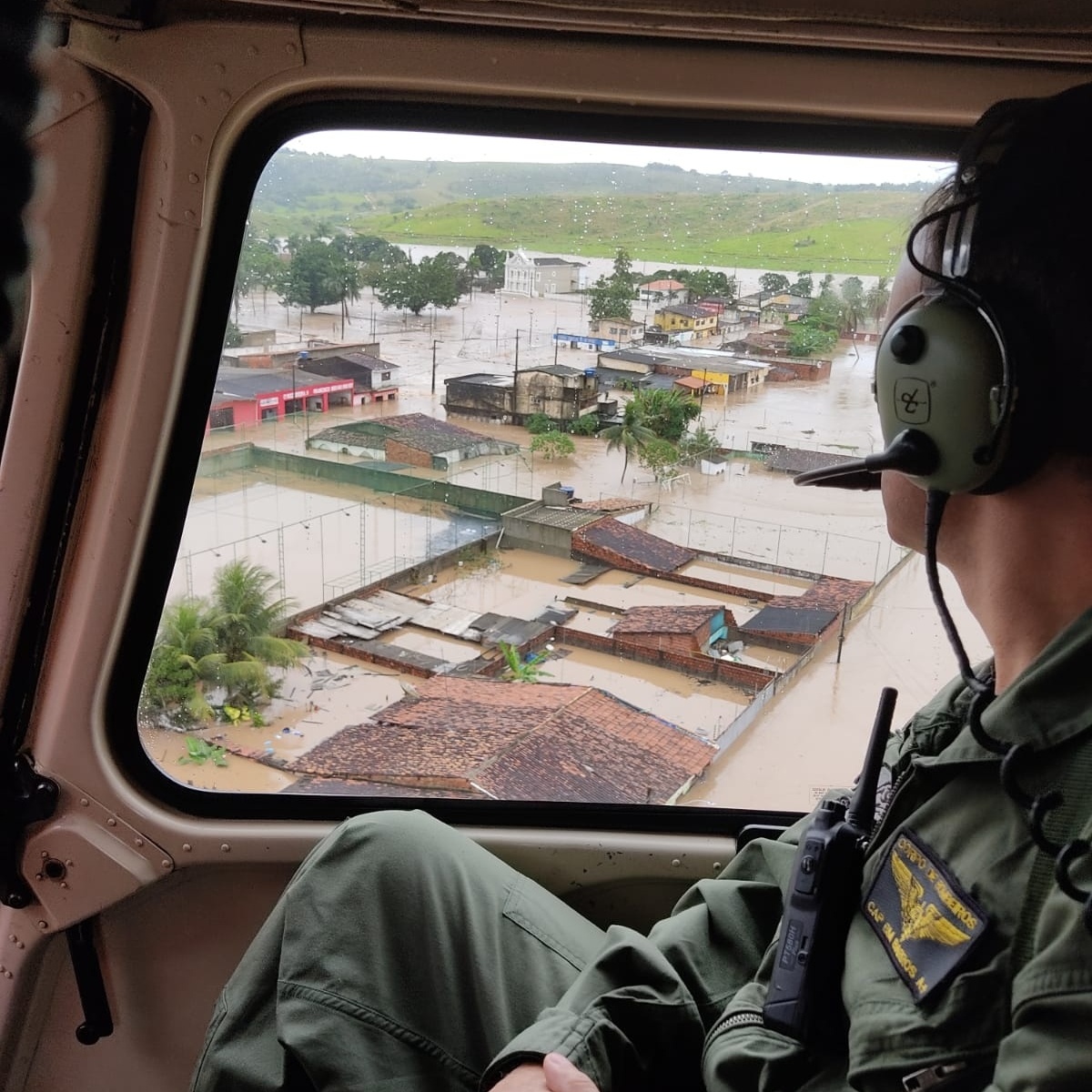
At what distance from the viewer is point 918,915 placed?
1044mm

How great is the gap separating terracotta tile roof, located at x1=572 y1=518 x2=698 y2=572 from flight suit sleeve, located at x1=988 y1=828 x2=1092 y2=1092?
3.51 feet

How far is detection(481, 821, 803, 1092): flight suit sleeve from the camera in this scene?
130 centimetres

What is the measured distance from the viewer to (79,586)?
69.2 inches

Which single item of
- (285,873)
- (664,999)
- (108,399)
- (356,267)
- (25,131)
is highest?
(356,267)

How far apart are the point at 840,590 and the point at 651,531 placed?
0.36 m

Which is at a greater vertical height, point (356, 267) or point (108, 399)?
point (356, 267)

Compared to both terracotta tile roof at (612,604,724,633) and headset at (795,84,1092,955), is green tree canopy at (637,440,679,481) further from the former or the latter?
headset at (795,84,1092,955)

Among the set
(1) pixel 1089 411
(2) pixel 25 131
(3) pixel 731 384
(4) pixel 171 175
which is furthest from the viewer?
(3) pixel 731 384

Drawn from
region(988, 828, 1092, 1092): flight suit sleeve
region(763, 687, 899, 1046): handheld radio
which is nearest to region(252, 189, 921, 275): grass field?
region(763, 687, 899, 1046): handheld radio

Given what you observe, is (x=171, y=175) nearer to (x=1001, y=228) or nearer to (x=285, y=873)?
(x=1001, y=228)

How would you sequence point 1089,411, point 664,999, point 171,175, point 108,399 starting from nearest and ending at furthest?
point 1089,411 < point 664,999 < point 171,175 < point 108,399

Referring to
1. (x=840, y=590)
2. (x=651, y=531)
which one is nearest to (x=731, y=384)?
(x=651, y=531)

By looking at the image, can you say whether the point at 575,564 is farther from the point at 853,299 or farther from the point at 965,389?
the point at 965,389

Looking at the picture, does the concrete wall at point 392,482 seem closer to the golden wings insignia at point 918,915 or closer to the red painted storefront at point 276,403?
the red painted storefront at point 276,403
